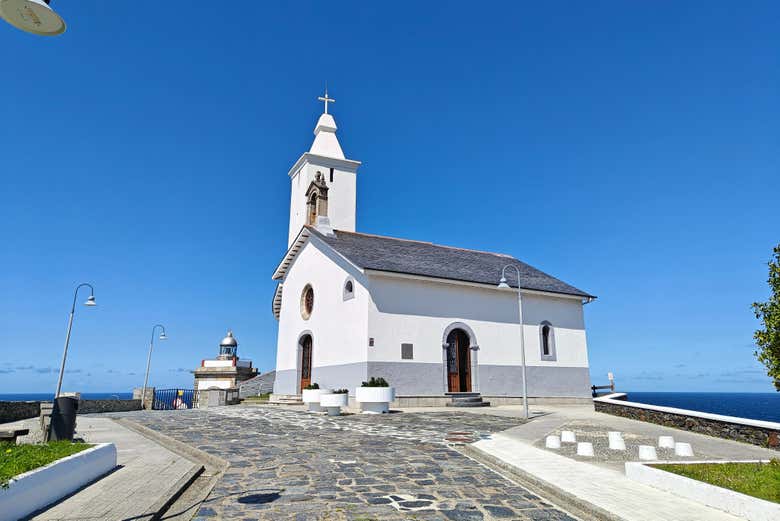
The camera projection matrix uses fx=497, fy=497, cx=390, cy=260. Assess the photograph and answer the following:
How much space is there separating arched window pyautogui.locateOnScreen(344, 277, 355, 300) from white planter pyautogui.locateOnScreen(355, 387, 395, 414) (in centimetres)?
529

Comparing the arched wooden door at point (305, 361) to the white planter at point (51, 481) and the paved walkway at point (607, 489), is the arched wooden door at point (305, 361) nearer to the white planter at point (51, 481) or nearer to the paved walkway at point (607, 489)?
the paved walkway at point (607, 489)

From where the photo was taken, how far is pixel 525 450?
9805 mm

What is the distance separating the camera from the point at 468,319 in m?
23.4

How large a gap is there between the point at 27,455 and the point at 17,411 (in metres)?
18.3

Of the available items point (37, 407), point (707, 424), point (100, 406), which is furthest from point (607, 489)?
point (100, 406)

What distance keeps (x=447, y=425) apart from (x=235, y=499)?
28.4 feet

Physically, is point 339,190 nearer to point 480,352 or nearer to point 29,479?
point 480,352

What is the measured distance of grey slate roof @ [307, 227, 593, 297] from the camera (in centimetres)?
2245

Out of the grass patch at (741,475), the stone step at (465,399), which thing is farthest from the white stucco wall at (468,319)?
the grass patch at (741,475)

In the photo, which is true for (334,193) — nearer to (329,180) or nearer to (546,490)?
(329,180)

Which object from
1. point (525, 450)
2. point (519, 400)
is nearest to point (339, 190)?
point (519, 400)

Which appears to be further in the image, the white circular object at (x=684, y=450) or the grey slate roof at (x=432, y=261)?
the grey slate roof at (x=432, y=261)

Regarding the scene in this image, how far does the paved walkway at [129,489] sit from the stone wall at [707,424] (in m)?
11.8

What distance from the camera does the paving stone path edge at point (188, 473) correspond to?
6074 mm
